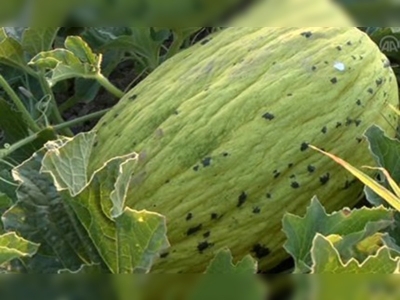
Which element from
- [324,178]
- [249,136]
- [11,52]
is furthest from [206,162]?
[11,52]

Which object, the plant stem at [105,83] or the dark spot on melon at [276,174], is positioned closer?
the dark spot on melon at [276,174]

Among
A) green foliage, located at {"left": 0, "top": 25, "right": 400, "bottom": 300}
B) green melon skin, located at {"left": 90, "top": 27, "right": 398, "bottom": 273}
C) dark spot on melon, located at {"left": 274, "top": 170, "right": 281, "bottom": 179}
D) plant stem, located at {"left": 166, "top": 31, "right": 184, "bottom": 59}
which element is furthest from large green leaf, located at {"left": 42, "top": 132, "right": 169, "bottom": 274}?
plant stem, located at {"left": 166, "top": 31, "right": 184, "bottom": 59}

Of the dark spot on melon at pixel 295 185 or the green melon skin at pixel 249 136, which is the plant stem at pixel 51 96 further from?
Result: the dark spot on melon at pixel 295 185

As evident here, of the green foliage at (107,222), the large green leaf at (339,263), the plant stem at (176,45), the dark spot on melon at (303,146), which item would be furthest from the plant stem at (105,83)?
the large green leaf at (339,263)

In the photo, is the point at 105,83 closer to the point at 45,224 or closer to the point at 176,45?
the point at 176,45

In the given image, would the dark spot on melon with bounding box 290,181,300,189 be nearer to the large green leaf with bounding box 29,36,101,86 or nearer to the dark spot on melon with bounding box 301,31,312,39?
the dark spot on melon with bounding box 301,31,312,39

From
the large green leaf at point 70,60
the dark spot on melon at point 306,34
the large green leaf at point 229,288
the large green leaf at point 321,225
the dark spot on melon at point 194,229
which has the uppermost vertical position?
the large green leaf at point 229,288

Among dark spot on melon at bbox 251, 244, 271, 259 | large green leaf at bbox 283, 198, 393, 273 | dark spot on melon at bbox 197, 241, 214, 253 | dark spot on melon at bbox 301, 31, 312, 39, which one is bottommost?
dark spot on melon at bbox 251, 244, 271, 259
